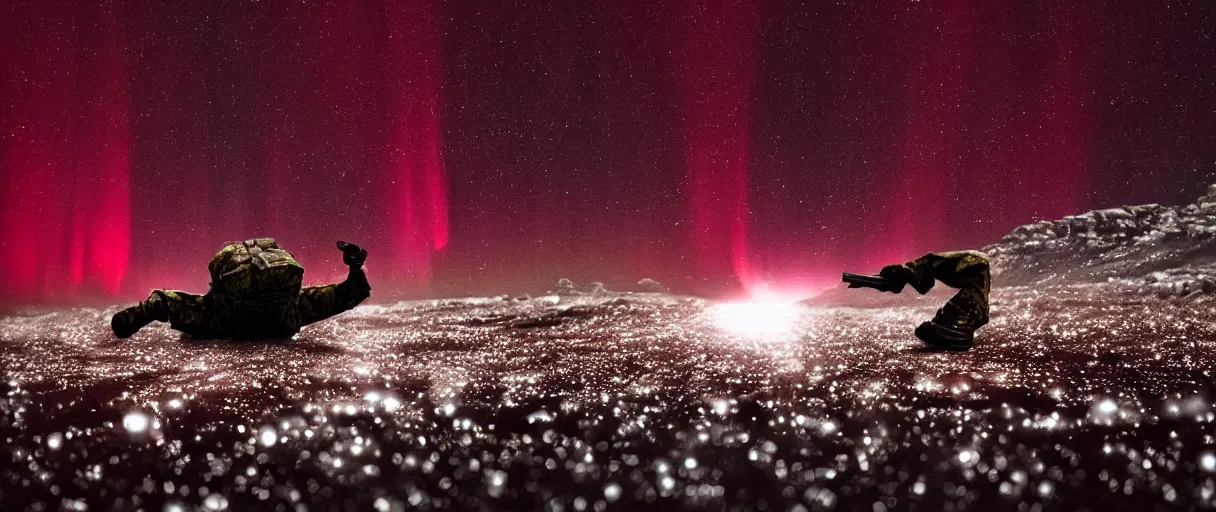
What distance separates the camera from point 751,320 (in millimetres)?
5645

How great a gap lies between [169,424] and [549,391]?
4.71 feet

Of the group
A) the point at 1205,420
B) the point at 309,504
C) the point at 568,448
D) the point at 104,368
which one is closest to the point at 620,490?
the point at 568,448

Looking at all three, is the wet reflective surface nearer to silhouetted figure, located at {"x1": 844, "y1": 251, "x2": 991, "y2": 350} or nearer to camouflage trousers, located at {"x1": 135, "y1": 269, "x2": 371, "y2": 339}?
silhouetted figure, located at {"x1": 844, "y1": 251, "x2": 991, "y2": 350}

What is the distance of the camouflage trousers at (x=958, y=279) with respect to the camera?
3.66 meters

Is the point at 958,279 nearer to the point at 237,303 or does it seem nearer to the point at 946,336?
the point at 946,336

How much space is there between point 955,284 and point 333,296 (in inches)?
189

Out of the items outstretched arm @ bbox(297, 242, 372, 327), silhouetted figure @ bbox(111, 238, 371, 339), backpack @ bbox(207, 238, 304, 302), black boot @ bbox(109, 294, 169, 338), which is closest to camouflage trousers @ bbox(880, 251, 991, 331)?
outstretched arm @ bbox(297, 242, 372, 327)

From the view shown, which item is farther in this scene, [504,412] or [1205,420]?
[504,412]

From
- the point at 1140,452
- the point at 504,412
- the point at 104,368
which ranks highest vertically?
the point at 104,368

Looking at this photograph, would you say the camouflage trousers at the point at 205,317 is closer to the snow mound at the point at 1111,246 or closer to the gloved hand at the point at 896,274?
the gloved hand at the point at 896,274

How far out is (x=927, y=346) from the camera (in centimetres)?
366

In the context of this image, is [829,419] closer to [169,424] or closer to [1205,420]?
[1205,420]

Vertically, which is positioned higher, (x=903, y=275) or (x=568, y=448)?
(x=903, y=275)

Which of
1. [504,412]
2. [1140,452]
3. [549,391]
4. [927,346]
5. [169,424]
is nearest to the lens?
[1140,452]
